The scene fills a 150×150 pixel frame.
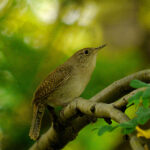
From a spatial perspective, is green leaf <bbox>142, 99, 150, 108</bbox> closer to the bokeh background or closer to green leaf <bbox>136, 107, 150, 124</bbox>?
green leaf <bbox>136, 107, 150, 124</bbox>

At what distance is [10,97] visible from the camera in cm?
265

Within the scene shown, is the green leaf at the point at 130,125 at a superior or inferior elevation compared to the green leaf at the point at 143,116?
inferior

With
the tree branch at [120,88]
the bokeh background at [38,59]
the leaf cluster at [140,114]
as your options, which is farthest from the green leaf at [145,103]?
the bokeh background at [38,59]

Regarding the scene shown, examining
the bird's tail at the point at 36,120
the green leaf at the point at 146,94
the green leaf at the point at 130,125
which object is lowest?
the bird's tail at the point at 36,120

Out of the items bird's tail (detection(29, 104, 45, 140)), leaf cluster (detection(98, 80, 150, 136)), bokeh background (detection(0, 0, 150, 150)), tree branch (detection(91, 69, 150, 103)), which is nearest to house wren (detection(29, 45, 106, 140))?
bird's tail (detection(29, 104, 45, 140))

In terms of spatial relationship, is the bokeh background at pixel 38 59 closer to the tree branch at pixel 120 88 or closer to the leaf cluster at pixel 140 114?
the tree branch at pixel 120 88

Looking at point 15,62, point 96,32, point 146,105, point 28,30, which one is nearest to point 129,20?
point 96,32

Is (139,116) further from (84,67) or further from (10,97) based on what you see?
(84,67)

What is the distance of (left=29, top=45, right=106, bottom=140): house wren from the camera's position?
2514 millimetres

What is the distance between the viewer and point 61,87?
2.66 metres

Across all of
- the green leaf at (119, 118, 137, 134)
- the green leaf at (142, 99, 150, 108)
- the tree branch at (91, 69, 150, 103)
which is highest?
the green leaf at (142, 99, 150, 108)

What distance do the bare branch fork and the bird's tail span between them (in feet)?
0.27

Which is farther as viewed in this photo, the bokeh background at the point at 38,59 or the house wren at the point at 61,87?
the bokeh background at the point at 38,59

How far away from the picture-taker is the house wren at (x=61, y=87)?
2.51 m
